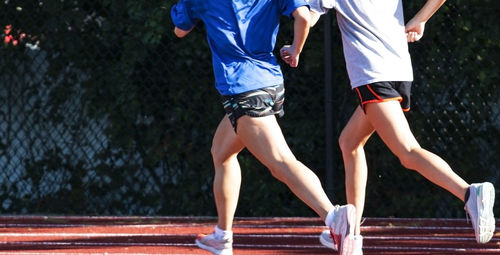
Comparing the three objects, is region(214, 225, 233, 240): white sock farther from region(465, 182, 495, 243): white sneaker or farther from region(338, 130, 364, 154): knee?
A: region(465, 182, 495, 243): white sneaker

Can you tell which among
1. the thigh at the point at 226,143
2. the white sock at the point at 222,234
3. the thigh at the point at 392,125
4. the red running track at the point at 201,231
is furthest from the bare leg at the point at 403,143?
the red running track at the point at 201,231

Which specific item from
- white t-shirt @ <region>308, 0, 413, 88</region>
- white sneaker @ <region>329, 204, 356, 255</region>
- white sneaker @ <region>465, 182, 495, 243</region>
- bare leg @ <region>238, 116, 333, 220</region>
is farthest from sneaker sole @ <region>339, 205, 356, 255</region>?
white t-shirt @ <region>308, 0, 413, 88</region>

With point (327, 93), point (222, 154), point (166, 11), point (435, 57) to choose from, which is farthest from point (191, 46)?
point (222, 154)

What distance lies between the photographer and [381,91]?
5.48m

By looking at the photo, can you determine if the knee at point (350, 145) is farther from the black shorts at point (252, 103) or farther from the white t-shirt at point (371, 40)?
the black shorts at point (252, 103)

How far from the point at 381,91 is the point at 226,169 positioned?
2.85ft

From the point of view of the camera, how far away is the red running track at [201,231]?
6.94m

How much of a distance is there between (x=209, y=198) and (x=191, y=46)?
1.23m

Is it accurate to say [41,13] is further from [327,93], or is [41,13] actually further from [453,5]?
[453,5]

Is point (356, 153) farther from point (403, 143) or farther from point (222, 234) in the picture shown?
point (222, 234)

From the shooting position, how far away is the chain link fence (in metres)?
8.71

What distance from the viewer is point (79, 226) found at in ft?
27.9

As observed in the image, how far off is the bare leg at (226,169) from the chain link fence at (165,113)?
3.18 meters

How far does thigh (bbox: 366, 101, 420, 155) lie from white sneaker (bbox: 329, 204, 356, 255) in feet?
1.56
